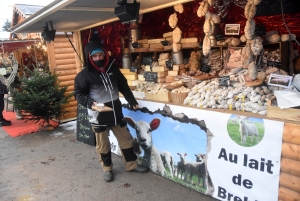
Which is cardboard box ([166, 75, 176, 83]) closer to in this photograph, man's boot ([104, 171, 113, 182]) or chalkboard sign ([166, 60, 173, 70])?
chalkboard sign ([166, 60, 173, 70])

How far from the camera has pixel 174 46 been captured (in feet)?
12.0

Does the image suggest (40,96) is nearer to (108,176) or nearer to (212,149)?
(108,176)

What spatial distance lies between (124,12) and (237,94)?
164 cm

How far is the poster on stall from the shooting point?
2414 millimetres

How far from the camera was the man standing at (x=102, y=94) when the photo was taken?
3.27 meters

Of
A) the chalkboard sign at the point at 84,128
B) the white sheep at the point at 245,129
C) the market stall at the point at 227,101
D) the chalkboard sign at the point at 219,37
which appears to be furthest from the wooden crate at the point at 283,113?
the chalkboard sign at the point at 84,128

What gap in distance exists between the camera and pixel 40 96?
5.80 meters

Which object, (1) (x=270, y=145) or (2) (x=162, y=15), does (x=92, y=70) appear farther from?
(1) (x=270, y=145)

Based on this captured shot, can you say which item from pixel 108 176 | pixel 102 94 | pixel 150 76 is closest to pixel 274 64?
pixel 150 76

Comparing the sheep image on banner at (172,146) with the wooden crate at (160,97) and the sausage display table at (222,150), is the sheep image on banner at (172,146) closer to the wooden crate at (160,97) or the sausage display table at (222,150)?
the sausage display table at (222,150)

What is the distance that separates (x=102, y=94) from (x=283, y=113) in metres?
2.20

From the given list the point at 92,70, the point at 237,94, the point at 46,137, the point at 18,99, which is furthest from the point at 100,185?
the point at 18,99

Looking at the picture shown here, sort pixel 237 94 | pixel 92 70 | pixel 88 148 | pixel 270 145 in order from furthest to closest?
pixel 88 148 < pixel 92 70 < pixel 237 94 < pixel 270 145

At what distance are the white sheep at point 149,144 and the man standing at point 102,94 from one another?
25cm
